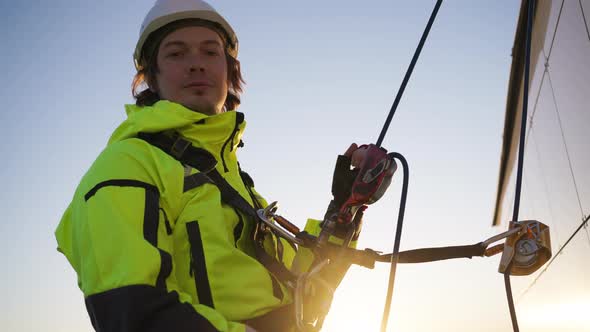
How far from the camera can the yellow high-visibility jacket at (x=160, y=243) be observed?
5.15 feet

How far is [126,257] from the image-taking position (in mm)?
1577

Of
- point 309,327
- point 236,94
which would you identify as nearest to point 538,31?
point 236,94

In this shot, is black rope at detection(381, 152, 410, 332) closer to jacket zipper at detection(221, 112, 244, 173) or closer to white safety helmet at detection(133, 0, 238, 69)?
jacket zipper at detection(221, 112, 244, 173)

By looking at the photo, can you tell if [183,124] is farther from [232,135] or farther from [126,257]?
[126,257]

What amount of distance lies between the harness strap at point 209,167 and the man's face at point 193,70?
0.39 meters

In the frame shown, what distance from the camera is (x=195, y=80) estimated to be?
2.49 m

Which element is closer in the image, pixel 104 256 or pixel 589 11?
pixel 104 256

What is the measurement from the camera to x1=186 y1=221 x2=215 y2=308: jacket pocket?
1829 millimetres

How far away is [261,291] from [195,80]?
3.43ft

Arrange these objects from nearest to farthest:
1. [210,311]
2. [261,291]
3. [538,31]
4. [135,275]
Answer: [135,275], [210,311], [261,291], [538,31]

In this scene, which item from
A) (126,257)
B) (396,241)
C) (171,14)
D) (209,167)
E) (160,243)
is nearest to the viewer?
(126,257)

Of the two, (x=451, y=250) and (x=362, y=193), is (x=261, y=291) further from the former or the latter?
(x=451, y=250)

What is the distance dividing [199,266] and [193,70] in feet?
3.31

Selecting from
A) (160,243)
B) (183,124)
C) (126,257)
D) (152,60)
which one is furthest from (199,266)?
(152,60)
